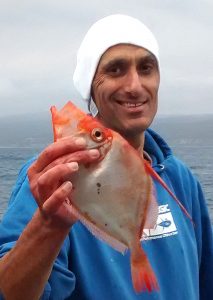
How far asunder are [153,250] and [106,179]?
5.22 feet

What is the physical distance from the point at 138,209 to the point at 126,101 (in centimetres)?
137

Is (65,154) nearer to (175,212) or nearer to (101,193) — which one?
(101,193)

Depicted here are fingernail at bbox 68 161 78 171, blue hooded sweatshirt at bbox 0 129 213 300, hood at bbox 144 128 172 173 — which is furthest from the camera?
hood at bbox 144 128 172 173

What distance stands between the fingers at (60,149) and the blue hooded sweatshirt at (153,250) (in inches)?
30.2

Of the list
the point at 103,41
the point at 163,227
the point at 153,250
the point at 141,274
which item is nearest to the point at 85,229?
the point at 153,250

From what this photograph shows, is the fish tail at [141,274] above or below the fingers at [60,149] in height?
below

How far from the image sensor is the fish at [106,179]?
363 cm

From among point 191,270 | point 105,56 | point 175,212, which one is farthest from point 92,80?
point 191,270

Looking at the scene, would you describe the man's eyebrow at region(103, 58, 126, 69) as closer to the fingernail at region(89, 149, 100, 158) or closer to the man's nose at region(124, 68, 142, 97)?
the man's nose at region(124, 68, 142, 97)

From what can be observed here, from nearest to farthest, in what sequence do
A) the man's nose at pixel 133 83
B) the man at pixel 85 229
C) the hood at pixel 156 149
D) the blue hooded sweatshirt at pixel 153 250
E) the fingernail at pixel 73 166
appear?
the fingernail at pixel 73 166 < the man at pixel 85 229 < the blue hooded sweatshirt at pixel 153 250 < the man's nose at pixel 133 83 < the hood at pixel 156 149

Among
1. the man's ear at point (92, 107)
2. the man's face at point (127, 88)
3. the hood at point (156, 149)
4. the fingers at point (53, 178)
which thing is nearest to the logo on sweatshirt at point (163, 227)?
the hood at point (156, 149)

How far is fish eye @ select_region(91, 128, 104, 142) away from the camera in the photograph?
3.58 meters

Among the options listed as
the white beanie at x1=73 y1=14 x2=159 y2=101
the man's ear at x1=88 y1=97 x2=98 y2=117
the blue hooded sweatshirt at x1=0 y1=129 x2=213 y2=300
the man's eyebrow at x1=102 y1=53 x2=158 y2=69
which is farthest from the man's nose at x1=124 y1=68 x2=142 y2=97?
the blue hooded sweatshirt at x1=0 y1=129 x2=213 y2=300

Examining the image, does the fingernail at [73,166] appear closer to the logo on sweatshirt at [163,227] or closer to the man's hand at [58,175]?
the man's hand at [58,175]
